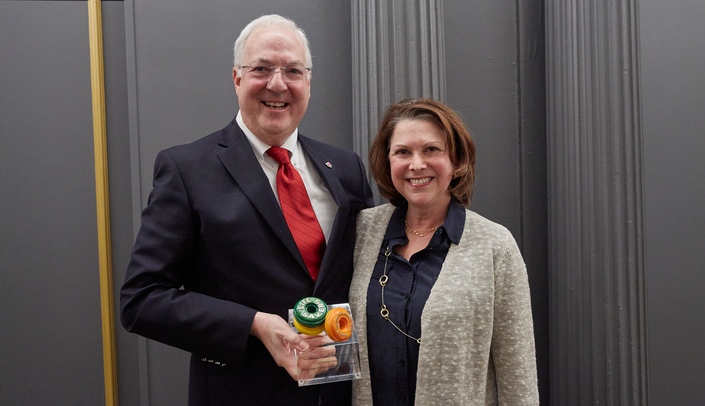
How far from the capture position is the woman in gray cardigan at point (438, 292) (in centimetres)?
168

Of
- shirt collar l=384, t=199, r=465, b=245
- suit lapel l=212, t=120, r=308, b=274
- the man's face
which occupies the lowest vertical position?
shirt collar l=384, t=199, r=465, b=245

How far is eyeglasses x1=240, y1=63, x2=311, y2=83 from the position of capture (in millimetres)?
1781

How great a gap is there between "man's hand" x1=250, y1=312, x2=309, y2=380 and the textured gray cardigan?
0.90 feet

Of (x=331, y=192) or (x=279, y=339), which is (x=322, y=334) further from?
(x=331, y=192)

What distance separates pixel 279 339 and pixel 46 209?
5.21ft

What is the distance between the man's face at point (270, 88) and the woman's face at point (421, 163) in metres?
0.32

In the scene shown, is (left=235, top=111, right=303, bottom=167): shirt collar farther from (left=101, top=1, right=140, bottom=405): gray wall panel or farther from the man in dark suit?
(left=101, top=1, right=140, bottom=405): gray wall panel

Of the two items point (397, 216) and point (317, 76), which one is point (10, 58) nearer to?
point (317, 76)

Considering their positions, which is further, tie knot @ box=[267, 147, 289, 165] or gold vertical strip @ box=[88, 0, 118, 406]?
gold vertical strip @ box=[88, 0, 118, 406]

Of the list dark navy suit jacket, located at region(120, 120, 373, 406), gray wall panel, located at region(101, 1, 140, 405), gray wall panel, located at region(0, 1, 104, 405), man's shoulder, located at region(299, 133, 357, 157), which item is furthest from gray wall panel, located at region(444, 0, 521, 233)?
gray wall panel, located at region(0, 1, 104, 405)

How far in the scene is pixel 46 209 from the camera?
265 centimetres

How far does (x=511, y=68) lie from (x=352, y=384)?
163 centimetres

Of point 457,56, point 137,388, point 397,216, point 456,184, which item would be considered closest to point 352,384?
point 397,216

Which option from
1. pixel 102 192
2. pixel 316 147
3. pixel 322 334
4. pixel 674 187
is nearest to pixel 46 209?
pixel 102 192
